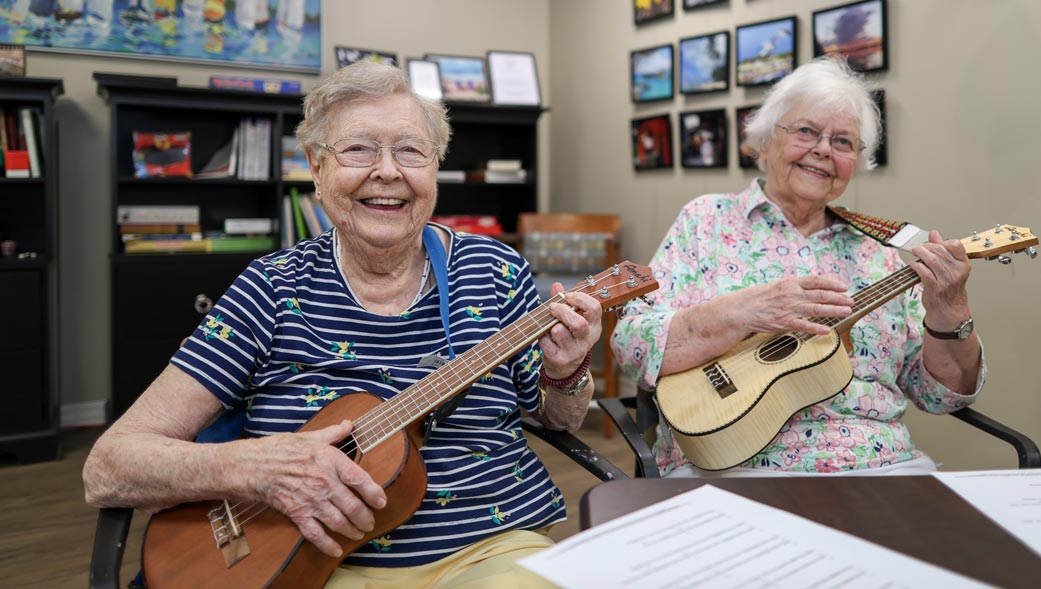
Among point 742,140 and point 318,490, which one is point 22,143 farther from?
point 742,140

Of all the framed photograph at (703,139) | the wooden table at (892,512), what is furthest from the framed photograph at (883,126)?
the wooden table at (892,512)

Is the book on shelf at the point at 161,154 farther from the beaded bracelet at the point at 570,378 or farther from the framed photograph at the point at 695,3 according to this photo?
the beaded bracelet at the point at 570,378

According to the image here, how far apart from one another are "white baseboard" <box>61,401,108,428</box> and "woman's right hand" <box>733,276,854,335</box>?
3340mm

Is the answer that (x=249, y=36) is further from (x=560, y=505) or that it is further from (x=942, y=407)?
(x=942, y=407)

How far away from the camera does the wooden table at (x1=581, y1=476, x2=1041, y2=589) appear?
2.49 feet

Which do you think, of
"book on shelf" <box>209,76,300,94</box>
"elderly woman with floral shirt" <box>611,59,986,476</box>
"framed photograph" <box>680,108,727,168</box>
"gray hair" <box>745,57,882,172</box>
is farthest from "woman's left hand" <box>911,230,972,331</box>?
"book on shelf" <box>209,76,300,94</box>

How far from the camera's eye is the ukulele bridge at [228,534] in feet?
3.67

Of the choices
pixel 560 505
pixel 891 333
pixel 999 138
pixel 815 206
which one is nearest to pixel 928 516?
pixel 560 505

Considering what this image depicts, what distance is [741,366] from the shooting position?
5.18 ft

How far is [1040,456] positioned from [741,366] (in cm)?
58

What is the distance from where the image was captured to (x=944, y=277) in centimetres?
150

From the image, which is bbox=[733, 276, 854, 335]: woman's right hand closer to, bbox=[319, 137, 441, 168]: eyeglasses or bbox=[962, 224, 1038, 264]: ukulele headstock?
bbox=[962, 224, 1038, 264]: ukulele headstock

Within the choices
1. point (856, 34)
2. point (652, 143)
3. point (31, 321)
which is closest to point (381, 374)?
point (856, 34)

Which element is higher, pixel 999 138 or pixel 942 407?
pixel 999 138
